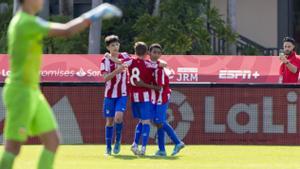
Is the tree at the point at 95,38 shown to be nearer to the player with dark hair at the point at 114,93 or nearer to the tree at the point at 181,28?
the tree at the point at 181,28

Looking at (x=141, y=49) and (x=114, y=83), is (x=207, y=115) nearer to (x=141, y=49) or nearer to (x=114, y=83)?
(x=114, y=83)

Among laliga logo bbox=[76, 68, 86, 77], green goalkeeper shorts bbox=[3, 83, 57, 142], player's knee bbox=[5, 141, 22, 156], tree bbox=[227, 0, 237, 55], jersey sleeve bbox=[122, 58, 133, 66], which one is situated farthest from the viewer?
tree bbox=[227, 0, 237, 55]

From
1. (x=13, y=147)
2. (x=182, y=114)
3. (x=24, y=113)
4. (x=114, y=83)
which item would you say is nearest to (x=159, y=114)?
(x=114, y=83)

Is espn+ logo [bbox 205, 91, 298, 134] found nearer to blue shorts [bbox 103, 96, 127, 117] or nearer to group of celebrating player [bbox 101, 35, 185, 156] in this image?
group of celebrating player [bbox 101, 35, 185, 156]

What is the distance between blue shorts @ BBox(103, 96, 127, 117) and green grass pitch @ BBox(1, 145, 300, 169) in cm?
67

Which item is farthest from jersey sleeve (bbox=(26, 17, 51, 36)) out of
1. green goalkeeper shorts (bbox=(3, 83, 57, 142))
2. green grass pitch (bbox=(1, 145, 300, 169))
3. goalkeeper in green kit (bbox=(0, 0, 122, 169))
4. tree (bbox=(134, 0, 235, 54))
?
tree (bbox=(134, 0, 235, 54))

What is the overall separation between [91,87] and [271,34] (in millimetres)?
14106

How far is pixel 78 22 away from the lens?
8875 mm

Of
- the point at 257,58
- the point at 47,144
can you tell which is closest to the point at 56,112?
the point at 257,58

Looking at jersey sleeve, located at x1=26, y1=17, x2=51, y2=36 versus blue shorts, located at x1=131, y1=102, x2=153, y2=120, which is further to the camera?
blue shorts, located at x1=131, y1=102, x2=153, y2=120

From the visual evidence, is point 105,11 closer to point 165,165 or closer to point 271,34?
point 165,165

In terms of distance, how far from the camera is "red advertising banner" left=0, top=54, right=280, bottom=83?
21.5 m

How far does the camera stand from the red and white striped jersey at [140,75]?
15773 millimetres

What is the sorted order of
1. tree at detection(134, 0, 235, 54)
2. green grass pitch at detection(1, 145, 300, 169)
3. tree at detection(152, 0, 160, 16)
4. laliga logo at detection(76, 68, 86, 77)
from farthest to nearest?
tree at detection(152, 0, 160, 16) < tree at detection(134, 0, 235, 54) < laliga logo at detection(76, 68, 86, 77) < green grass pitch at detection(1, 145, 300, 169)
